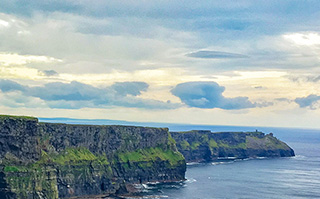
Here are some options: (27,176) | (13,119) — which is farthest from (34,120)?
(27,176)

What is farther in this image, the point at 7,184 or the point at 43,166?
the point at 43,166

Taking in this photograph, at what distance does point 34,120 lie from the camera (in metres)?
181

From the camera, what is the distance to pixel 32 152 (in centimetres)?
17888

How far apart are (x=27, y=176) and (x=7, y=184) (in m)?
9.07

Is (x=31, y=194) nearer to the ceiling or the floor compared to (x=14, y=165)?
nearer to the floor

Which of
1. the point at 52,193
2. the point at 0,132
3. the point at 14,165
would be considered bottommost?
the point at 52,193

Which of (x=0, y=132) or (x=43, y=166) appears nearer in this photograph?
(x=0, y=132)

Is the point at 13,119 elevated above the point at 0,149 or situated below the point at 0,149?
above

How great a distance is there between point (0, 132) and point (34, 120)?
1606cm

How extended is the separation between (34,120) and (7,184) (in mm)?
28483

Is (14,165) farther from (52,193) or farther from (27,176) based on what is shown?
(52,193)

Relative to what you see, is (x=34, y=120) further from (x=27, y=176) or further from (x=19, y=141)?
(x=27, y=176)

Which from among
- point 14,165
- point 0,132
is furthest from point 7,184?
point 0,132

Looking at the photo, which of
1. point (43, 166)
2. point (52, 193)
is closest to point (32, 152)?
point (43, 166)
